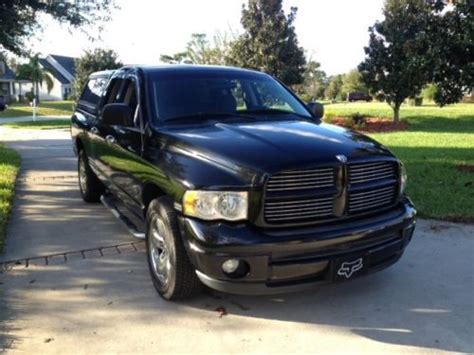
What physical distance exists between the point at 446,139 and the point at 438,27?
6491 mm

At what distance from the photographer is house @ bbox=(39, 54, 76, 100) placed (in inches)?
2862

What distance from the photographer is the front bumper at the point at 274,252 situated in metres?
3.45

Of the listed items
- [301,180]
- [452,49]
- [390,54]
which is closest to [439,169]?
[452,49]

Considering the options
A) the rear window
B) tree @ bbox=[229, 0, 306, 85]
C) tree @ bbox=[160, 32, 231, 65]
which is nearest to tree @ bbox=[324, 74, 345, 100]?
tree @ bbox=[160, 32, 231, 65]

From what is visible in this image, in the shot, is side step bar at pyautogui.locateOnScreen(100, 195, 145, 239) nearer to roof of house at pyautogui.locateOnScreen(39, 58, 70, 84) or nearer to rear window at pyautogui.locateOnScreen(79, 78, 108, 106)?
rear window at pyautogui.locateOnScreen(79, 78, 108, 106)

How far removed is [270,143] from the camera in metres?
3.88

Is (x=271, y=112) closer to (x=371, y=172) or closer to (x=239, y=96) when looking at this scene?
(x=239, y=96)

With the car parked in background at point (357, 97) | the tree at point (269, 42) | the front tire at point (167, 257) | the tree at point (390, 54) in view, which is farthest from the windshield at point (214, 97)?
the car parked in background at point (357, 97)

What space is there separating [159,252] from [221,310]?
0.73 meters

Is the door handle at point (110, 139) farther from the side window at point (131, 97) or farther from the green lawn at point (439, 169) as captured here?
the green lawn at point (439, 169)

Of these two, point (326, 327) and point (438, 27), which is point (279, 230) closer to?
point (326, 327)

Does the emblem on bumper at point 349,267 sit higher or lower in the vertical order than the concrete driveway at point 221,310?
higher

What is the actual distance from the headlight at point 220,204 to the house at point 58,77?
2799 inches

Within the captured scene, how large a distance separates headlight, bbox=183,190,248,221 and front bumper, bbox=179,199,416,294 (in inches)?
2.4
